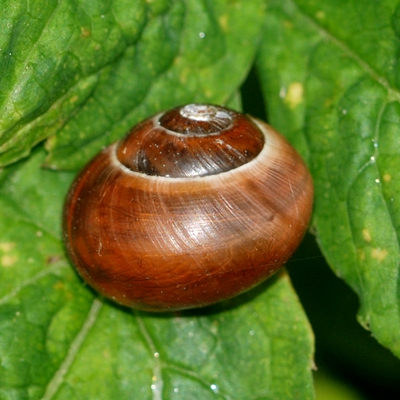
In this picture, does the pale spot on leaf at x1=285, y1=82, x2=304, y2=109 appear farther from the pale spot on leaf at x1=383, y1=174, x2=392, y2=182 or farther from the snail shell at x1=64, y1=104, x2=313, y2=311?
the pale spot on leaf at x1=383, y1=174, x2=392, y2=182

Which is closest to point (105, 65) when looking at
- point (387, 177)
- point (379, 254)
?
point (387, 177)

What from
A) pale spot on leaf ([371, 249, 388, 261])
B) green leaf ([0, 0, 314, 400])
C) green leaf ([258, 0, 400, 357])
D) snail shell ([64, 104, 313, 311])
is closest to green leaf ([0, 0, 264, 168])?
green leaf ([0, 0, 314, 400])

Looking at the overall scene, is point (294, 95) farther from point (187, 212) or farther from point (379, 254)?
point (187, 212)

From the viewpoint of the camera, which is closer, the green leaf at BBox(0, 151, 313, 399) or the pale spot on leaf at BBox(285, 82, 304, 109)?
the green leaf at BBox(0, 151, 313, 399)

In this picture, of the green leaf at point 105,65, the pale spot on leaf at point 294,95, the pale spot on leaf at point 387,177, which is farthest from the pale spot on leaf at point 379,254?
the green leaf at point 105,65

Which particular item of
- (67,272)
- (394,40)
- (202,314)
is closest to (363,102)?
(394,40)

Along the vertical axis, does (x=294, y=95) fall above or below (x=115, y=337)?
above

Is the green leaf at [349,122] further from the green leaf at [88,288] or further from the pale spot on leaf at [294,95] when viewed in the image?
the green leaf at [88,288]
